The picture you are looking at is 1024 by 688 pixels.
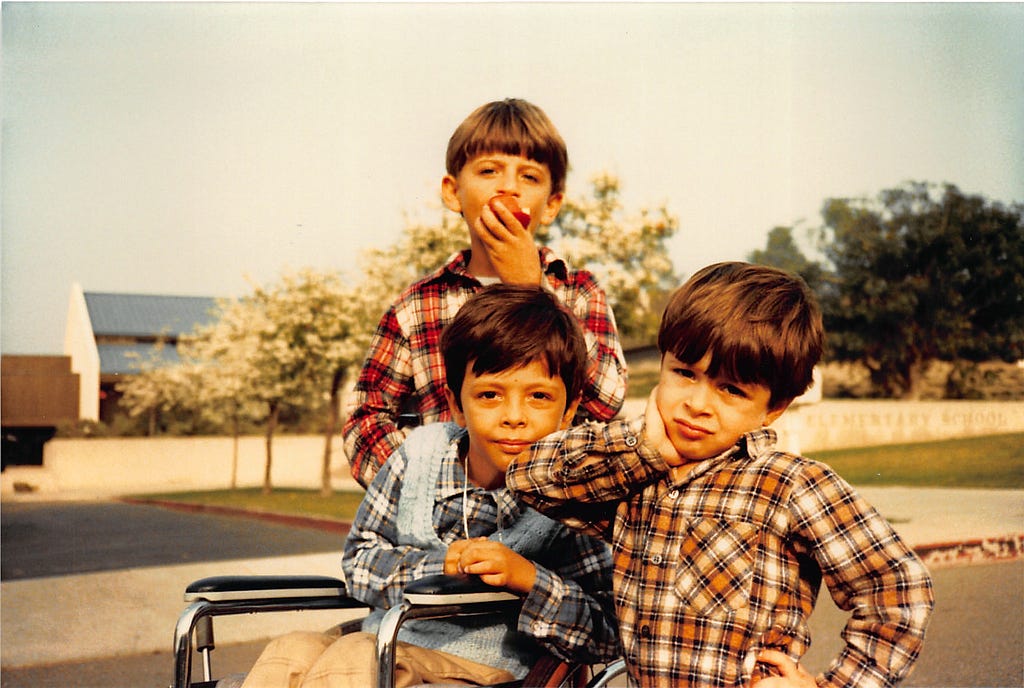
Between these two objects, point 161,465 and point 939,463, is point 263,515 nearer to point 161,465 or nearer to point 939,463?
point 161,465

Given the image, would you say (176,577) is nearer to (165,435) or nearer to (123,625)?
(123,625)

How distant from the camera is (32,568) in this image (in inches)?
434

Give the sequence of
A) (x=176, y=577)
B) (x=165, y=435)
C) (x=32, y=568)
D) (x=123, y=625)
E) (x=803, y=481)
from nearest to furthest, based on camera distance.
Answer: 1. (x=803, y=481)
2. (x=123, y=625)
3. (x=176, y=577)
4. (x=32, y=568)
5. (x=165, y=435)

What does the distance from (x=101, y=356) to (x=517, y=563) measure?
13411mm

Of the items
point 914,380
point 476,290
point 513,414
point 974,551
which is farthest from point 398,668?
point 914,380

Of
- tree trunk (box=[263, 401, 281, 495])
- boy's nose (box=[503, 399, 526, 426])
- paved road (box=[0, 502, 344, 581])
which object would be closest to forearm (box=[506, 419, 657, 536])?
boy's nose (box=[503, 399, 526, 426])

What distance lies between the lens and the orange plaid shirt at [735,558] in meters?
1.71

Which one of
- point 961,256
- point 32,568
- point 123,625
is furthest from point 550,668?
point 961,256

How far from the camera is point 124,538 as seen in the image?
42.5 feet

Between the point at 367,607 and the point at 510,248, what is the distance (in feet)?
2.71

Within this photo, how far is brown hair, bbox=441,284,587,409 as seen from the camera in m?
2.22

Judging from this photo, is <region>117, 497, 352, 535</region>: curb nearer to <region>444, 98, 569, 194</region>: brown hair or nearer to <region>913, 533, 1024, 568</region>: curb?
<region>913, 533, 1024, 568</region>: curb

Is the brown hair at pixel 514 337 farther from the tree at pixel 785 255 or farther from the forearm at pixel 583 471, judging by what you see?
the tree at pixel 785 255

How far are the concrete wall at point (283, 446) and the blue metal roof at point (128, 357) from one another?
92 centimetres
